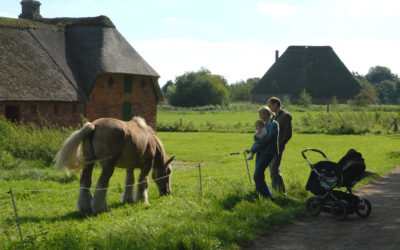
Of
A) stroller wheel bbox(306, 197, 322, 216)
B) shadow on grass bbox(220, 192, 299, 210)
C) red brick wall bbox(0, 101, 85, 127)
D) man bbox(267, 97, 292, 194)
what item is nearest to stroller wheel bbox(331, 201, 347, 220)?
stroller wheel bbox(306, 197, 322, 216)

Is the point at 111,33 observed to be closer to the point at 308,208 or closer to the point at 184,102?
the point at 308,208

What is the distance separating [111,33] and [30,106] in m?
8.86

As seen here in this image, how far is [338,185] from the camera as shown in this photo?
26.1ft

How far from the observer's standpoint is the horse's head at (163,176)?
9539 millimetres

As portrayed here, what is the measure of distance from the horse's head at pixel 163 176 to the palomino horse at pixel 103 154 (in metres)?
0.44

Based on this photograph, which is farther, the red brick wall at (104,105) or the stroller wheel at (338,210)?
the red brick wall at (104,105)

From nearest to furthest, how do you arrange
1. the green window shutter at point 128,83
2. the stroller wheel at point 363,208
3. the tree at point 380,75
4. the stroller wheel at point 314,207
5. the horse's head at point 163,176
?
the stroller wheel at point 363,208 < the stroller wheel at point 314,207 < the horse's head at point 163,176 < the green window shutter at point 128,83 < the tree at point 380,75

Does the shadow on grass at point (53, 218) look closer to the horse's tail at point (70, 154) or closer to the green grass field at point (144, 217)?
the green grass field at point (144, 217)

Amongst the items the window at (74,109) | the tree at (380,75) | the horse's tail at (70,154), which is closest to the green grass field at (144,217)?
the horse's tail at (70,154)

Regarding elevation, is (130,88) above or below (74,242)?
above

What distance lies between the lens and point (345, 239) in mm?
6691

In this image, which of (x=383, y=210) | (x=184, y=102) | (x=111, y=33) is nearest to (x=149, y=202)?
(x=383, y=210)

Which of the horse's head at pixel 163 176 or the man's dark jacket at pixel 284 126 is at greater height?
the man's dark jacket at pixel 284 126

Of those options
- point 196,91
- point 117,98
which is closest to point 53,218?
point 117,98
